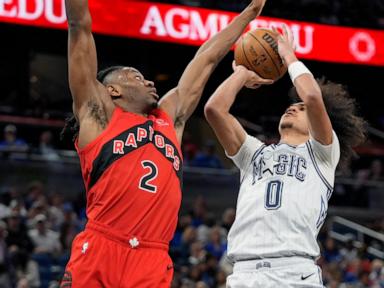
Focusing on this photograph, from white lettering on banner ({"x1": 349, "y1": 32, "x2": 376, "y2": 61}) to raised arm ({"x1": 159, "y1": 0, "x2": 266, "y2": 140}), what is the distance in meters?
9.13

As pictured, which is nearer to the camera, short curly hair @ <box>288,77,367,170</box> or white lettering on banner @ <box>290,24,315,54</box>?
short curly hair @ <box>288,77,367,170</box>

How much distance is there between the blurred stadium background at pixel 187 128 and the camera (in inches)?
444

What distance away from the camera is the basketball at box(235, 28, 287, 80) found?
16.7ft

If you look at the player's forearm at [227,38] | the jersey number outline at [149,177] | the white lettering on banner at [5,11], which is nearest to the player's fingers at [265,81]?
the player's forearm at [227,38]

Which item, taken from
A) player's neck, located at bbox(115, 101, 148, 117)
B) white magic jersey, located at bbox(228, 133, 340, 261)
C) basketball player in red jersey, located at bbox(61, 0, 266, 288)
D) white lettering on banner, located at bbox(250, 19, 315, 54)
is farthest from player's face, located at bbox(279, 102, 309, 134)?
white lettering on banner, located at bbox(250, 19, 315, 54)

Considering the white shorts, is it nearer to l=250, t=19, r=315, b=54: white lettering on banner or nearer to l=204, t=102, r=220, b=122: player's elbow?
l=204, t=102, r=220, b=122: player's elbow

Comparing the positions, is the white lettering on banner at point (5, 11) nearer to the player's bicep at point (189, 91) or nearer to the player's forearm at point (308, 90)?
the player's bicep at point (189, 91)

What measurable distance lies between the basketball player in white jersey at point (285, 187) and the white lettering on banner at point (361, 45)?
932 cm

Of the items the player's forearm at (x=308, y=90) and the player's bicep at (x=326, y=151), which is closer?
the player's forearm at (x=308, y=90)

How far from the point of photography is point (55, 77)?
20031 mm

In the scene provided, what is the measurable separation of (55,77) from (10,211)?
890 cm

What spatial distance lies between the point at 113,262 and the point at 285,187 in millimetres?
1054

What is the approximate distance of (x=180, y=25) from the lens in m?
12.8

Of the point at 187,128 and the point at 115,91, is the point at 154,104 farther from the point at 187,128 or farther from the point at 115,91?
the point at 187,128
